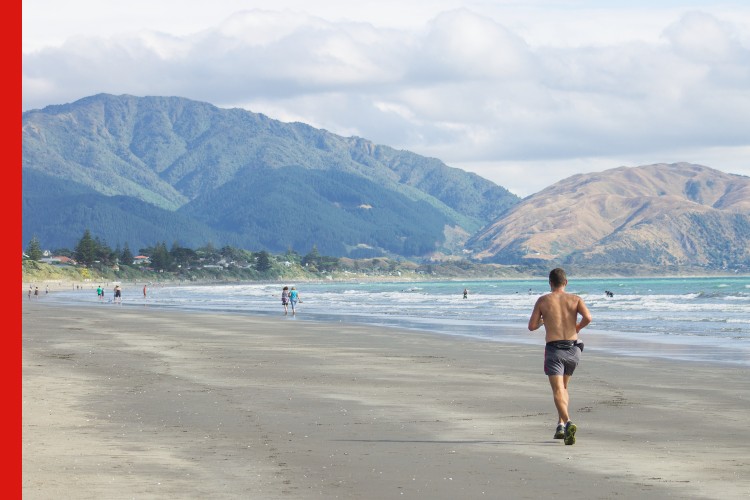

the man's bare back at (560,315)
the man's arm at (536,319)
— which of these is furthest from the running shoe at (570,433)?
the man's arm at (536,319)

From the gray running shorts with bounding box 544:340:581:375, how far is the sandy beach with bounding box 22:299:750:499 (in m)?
0.89

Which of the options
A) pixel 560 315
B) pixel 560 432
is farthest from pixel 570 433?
pixel 560 315

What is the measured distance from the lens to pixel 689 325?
44.6 metres

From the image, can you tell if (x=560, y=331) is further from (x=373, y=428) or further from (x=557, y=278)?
(x=373, y=428)

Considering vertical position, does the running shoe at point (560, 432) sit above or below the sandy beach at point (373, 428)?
above

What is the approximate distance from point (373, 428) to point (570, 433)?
287 centimetres

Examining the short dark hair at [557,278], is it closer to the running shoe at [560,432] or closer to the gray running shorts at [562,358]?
the gray running shorts at [562,358]

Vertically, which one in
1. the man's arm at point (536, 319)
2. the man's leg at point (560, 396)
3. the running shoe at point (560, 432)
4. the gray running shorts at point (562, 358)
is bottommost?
the running shoe at point (560, 432)

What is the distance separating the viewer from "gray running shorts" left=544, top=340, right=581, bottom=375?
43.2 ft

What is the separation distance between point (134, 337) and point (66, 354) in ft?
29.0

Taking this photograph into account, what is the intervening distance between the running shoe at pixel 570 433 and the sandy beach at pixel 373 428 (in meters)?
0.15

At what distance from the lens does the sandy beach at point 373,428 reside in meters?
10.4

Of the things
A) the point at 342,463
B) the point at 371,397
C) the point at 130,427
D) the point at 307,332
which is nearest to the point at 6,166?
the point at 342,463

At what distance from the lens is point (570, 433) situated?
1255cm
